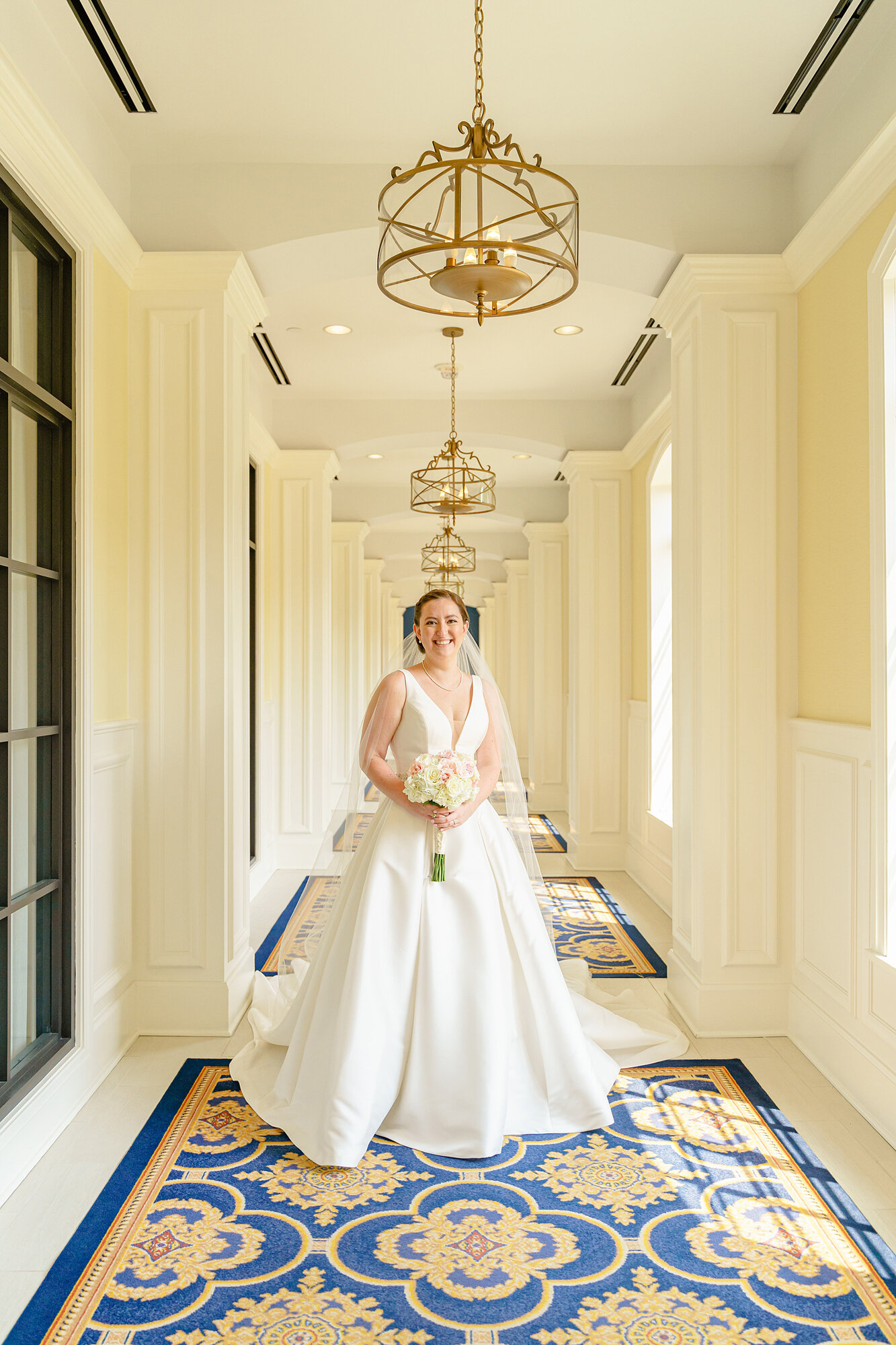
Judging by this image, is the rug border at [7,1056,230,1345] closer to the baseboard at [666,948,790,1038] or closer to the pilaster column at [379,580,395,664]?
the baseboard at [666,948,790,1038]

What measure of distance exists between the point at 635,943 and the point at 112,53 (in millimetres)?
4542

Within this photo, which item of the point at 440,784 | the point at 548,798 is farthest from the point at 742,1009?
the point at 548,798

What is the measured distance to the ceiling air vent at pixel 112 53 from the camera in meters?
2.99

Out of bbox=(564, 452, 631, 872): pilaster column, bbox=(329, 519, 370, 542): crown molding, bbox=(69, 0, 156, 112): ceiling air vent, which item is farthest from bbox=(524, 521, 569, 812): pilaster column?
bbox=(69, 0, 156, 112): ceiling air vent

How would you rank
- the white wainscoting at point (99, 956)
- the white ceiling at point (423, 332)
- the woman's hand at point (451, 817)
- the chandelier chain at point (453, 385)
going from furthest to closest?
the chandelier chain at point (453, 385) → the white ceiling at point (423, 332) → the woman's hand at point (451, 817) → the white wainscoting at point (99, 956)

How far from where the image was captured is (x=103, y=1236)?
7.95ft

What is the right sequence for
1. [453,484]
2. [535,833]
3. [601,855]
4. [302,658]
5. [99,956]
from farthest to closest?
[535,833]
[302,658]
[601,855]
[453,484]
[99,956]

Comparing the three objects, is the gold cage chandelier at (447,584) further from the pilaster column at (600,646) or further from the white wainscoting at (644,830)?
the white wainscoting at (644,830)

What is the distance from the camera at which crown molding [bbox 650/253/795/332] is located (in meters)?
3.87

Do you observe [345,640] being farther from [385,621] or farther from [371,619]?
[385,621]

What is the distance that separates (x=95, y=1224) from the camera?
8.14 ft

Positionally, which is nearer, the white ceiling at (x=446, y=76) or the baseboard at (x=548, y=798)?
the white ceiling at (x=446, y=76)

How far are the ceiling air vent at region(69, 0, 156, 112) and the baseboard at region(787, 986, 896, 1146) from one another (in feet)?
13.5

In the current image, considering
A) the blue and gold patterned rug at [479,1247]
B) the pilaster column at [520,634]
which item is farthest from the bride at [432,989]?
the pilaster column at [520,634]
